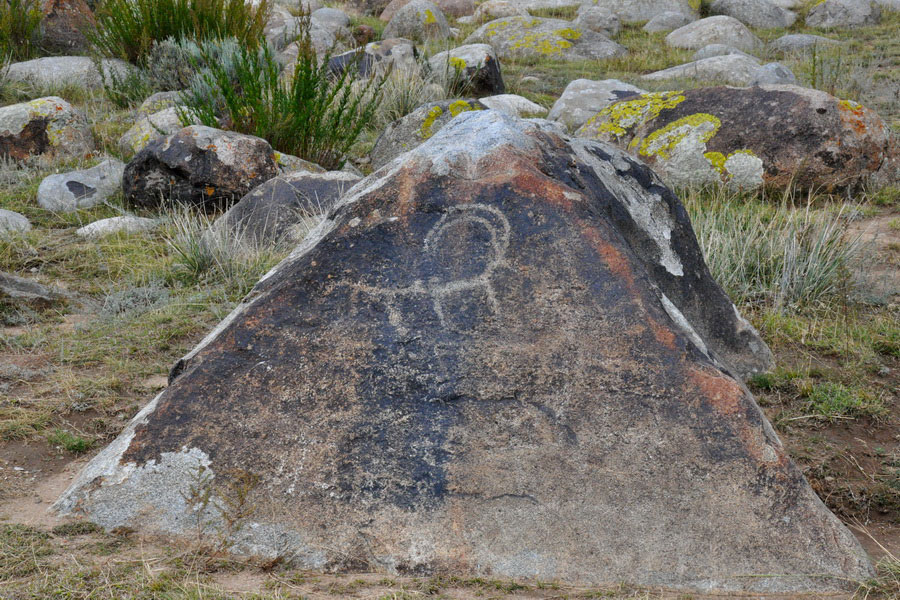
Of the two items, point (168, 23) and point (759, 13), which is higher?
point (168, 23)

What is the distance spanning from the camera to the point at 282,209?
214 inches

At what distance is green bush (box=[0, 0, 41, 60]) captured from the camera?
10273mm

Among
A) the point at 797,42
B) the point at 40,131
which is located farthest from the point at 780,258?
the point at 797,42

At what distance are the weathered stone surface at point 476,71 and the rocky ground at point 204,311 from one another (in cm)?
4

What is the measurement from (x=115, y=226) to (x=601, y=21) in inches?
433

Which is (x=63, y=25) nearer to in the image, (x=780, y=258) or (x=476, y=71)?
(x=476, y=71)

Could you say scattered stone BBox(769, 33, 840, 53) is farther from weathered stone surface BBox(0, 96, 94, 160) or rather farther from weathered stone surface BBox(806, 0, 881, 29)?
weathered stone surface BBox(0, 96, 94, 160)

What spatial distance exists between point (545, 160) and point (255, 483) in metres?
1.29

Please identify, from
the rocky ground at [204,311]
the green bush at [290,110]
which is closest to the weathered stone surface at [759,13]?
the rocky ground at [204,311]

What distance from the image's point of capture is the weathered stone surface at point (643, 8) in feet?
51.8

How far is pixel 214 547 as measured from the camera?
205cm

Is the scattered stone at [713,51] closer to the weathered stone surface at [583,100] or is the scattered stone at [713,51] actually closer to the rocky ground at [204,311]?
the rocky ground at [204,311]

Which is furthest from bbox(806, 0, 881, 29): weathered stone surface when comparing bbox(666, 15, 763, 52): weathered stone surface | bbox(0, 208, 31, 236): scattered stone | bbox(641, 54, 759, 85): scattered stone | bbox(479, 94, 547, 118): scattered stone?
bbox(0, 208, 31, 236): scattered stone

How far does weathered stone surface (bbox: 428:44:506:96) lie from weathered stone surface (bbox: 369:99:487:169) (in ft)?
7.64
